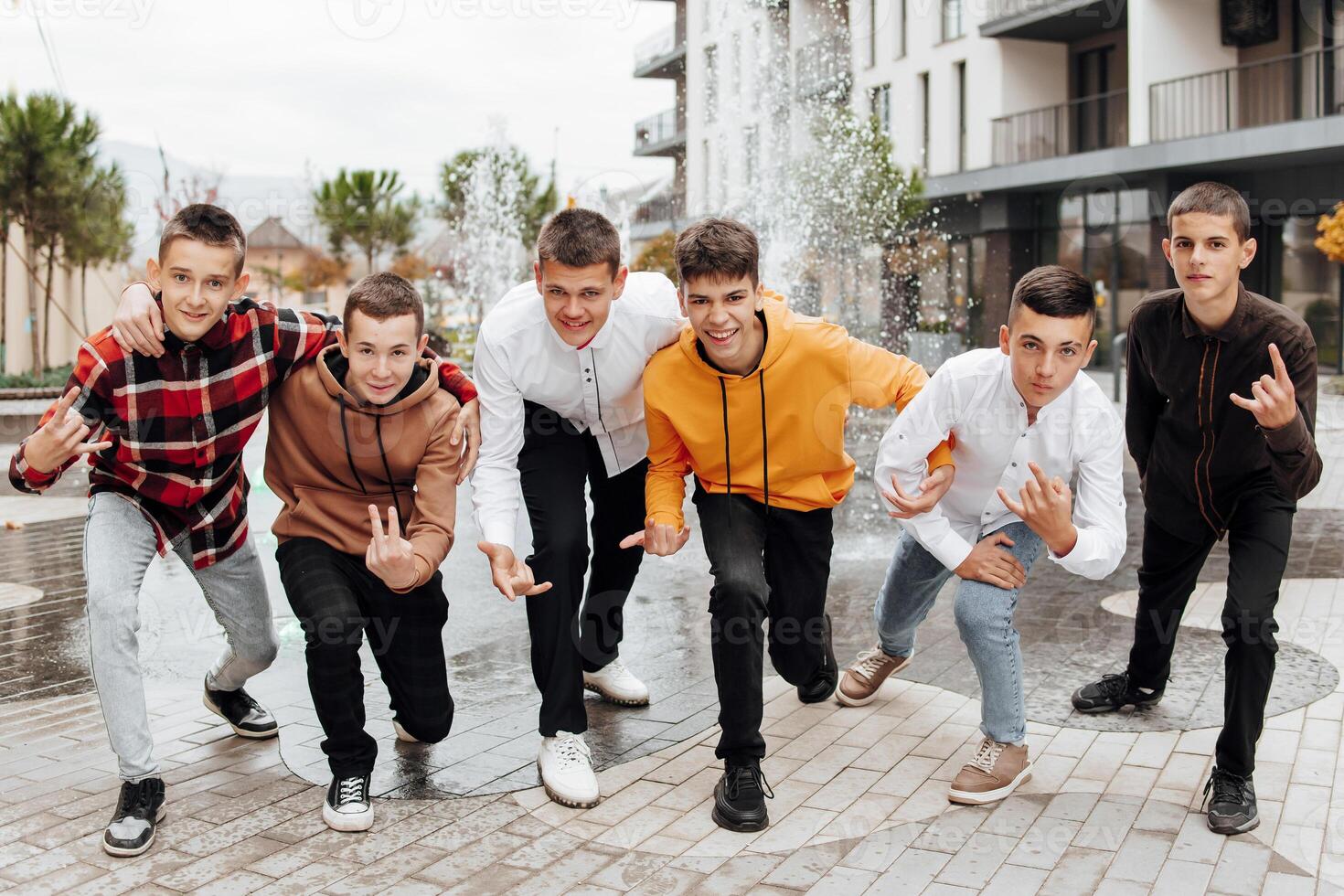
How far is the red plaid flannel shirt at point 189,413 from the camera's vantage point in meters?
3.84

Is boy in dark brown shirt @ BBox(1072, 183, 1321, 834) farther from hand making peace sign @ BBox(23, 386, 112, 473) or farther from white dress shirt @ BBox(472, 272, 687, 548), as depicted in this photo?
hand making peace sign @ BBox(23, 386, 112, 473)

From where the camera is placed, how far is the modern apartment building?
2259 centimetres

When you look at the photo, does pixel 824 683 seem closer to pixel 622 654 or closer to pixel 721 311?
pixel 622 654

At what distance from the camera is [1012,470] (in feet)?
13.6

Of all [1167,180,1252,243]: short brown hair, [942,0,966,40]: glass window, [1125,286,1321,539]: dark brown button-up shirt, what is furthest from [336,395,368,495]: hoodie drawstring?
[942,0,966,40]: glass window

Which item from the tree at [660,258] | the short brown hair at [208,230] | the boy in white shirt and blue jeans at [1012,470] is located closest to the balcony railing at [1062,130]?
the tree at [660,258]

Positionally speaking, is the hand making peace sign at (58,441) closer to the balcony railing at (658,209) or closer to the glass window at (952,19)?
the glass window at (952,19)

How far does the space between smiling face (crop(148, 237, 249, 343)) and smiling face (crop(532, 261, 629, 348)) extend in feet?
3.22

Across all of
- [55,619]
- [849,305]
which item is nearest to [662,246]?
[849,305]

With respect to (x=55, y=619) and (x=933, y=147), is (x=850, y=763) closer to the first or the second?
(x=55, y=619)

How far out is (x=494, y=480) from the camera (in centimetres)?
426

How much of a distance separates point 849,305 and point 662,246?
7944 millimetres

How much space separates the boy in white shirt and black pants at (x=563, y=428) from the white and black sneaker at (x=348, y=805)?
1.84 ft

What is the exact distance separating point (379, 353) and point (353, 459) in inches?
14.1
